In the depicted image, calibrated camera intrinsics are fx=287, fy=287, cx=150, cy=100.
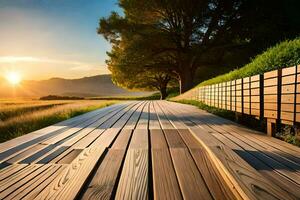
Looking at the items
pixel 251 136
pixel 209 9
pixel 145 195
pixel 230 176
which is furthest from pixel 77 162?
pixel 209 9

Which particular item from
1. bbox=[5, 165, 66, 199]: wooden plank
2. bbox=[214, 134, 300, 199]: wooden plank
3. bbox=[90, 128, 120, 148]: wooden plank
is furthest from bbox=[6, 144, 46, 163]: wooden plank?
bbox=[214, 134, 300, 199]: wooden plank

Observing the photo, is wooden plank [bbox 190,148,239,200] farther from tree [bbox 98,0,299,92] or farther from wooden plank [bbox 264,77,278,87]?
tree [bbox 98,0,299,92]

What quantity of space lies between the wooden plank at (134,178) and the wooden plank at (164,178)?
0.07 metres

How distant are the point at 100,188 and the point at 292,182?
1.43 metres

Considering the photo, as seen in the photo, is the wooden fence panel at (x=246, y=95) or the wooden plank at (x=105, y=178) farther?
the wooden fence panel at (x=246, y=95)

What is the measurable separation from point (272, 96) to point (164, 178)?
316 cm

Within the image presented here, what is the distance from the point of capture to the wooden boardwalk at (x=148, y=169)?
6.28 ft

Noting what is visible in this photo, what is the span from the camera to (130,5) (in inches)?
930

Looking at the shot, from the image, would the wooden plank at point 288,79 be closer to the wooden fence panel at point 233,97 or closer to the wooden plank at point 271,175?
the wooden plank at point 271,175

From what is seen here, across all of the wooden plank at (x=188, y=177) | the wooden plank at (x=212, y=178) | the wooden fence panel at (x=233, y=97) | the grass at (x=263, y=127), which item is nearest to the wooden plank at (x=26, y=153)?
the wooden plank at (x=188, y=177)

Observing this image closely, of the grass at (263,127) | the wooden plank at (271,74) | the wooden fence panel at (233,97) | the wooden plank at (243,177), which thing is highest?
the wooden plank at (271,74)

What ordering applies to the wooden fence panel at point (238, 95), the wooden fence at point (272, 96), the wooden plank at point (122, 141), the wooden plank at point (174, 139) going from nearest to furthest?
the wooden plank at point (122, 141) → the wooden plank at point (174, 139) → the wooden fence at point (272, 96) → the wooden fence panel at point (238, 95)

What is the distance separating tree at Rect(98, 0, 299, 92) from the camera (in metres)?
22.6

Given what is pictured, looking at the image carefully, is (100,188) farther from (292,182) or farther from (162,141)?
(162,141)
